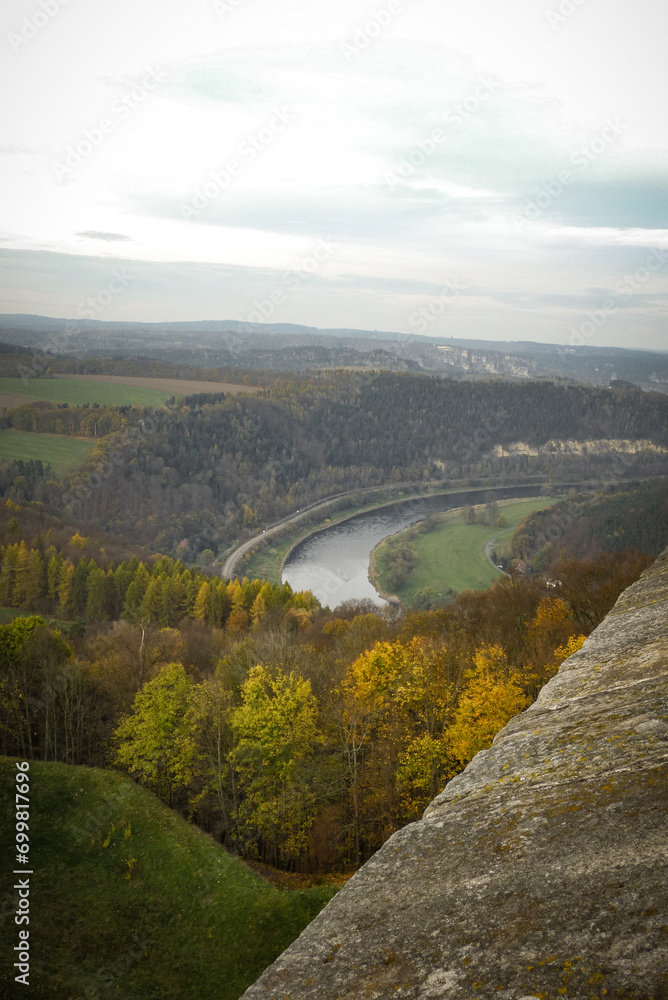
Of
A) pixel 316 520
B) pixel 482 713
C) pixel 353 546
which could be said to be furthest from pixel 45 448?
pixel 482 713

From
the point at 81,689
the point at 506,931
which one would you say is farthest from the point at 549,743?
the point at 81,689

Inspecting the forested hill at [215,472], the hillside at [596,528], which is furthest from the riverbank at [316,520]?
the hillside at [596,528]

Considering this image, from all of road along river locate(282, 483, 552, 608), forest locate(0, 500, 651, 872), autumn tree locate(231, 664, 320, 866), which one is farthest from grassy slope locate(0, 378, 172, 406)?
autumn tree locate(231, 664, 320, 866)

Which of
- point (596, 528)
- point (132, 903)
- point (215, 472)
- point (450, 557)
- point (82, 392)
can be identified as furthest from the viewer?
point (215, 472)

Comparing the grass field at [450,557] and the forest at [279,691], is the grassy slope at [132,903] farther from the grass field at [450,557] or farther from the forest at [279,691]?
the grass field at [450,557]

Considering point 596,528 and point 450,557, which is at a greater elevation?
point 450,557

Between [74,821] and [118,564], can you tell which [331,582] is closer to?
[118,564]

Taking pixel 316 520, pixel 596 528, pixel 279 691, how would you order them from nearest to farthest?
1. pixel 279 691
2. pixel 596 528
3. pixel 316 520

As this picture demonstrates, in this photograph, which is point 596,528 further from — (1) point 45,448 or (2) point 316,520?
(1) point 45,448
